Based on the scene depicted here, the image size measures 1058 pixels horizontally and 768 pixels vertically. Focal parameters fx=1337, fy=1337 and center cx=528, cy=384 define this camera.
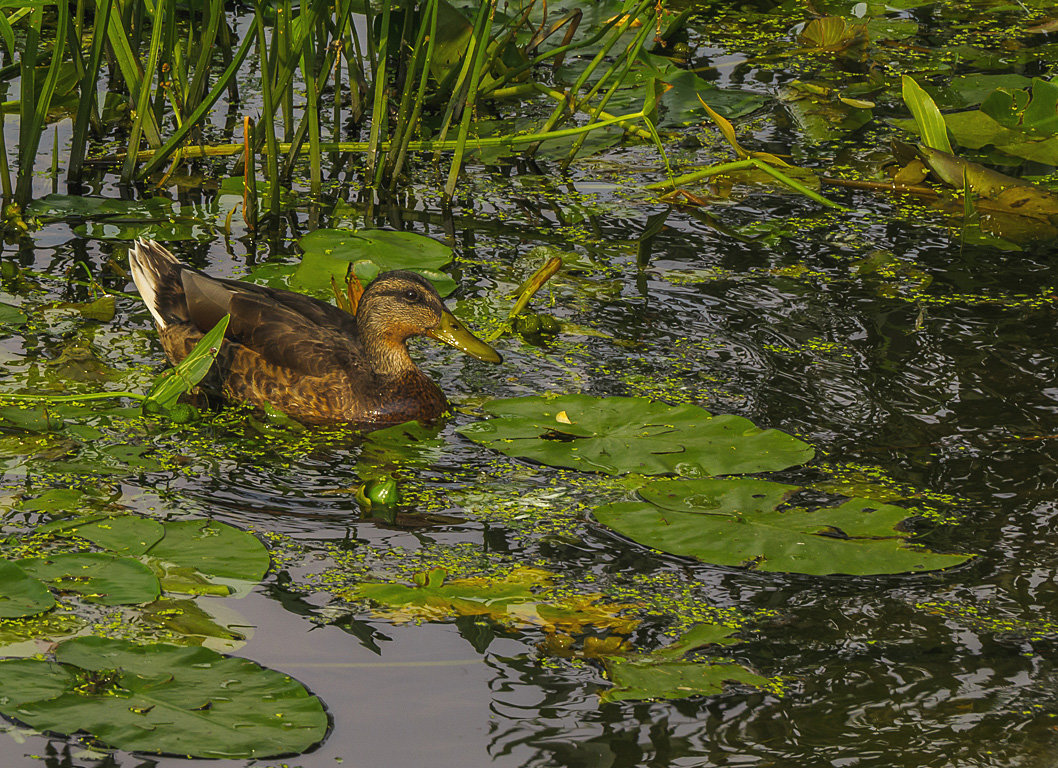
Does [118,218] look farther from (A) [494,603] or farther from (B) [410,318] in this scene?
(A) [494,603]

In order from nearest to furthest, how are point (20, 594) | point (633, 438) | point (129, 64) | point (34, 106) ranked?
point (20, 594) < point (633, 438) < point (34, 106) < point (129, 64)

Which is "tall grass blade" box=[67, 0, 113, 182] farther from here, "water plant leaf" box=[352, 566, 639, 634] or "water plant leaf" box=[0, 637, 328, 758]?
"water plant leaf" box=[0, 637, 328, 758]

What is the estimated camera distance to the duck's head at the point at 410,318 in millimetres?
5320

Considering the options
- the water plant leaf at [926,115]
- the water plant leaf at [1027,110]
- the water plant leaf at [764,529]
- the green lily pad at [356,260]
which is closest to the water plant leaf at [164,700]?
the water plant leaf at [764,529]

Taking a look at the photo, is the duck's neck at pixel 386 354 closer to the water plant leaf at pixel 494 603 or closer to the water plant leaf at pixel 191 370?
the water plant leaf at pixel 191 370

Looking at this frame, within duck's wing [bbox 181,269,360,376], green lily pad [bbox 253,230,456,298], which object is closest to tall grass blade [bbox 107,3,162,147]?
green lily pad [bbox 253,230,456,298]

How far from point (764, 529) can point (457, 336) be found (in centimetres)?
174

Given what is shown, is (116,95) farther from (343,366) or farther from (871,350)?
(871,350)

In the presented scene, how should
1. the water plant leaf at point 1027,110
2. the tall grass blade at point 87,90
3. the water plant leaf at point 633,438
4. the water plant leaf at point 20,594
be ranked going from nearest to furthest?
the water plant leaf at point 20,594 → the water plant leaf at point 633,438 → the tall grass blade at point 87,90 → the water plant leaf at point 1027,110

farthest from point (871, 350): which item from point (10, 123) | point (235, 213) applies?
point (10, 123)

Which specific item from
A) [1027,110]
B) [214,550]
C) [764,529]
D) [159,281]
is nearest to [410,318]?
[159,281]

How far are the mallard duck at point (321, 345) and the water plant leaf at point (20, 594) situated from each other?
1.65m

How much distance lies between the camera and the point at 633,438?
4.64 meters

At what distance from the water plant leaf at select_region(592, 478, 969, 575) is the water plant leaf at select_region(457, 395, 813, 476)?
0.41 ft
